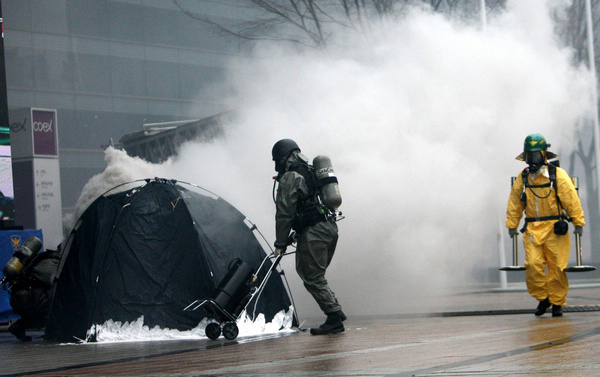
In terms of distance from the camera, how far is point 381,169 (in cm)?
1207

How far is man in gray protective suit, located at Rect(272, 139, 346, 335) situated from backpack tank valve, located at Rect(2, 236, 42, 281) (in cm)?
347

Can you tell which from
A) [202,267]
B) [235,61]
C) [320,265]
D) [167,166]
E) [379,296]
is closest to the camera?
[320,265]

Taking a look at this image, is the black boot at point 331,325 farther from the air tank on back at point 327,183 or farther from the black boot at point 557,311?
the black boot at point 557,311

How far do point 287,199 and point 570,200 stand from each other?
11.3ft

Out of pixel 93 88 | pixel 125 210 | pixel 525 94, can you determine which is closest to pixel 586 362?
pixel 125 210

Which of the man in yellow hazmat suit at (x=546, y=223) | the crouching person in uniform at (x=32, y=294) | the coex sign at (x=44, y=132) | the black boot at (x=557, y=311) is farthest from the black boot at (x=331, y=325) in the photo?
the coex sign at (x=44, y=132)

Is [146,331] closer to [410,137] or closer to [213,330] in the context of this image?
[213,330]

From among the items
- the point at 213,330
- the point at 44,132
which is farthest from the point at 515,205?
the point at 44,132

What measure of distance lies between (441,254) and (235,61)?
6.61 meters

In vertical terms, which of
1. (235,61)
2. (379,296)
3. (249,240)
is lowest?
(379,296)

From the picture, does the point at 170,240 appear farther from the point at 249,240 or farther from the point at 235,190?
the point at 235,190

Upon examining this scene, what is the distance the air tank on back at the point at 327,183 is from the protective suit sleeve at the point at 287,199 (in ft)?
0.54

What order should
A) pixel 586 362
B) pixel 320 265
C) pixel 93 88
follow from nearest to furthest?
pixel 586 362 < pixel 320 265 < pixel 93 88

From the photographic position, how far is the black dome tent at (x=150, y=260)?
9.41 m
